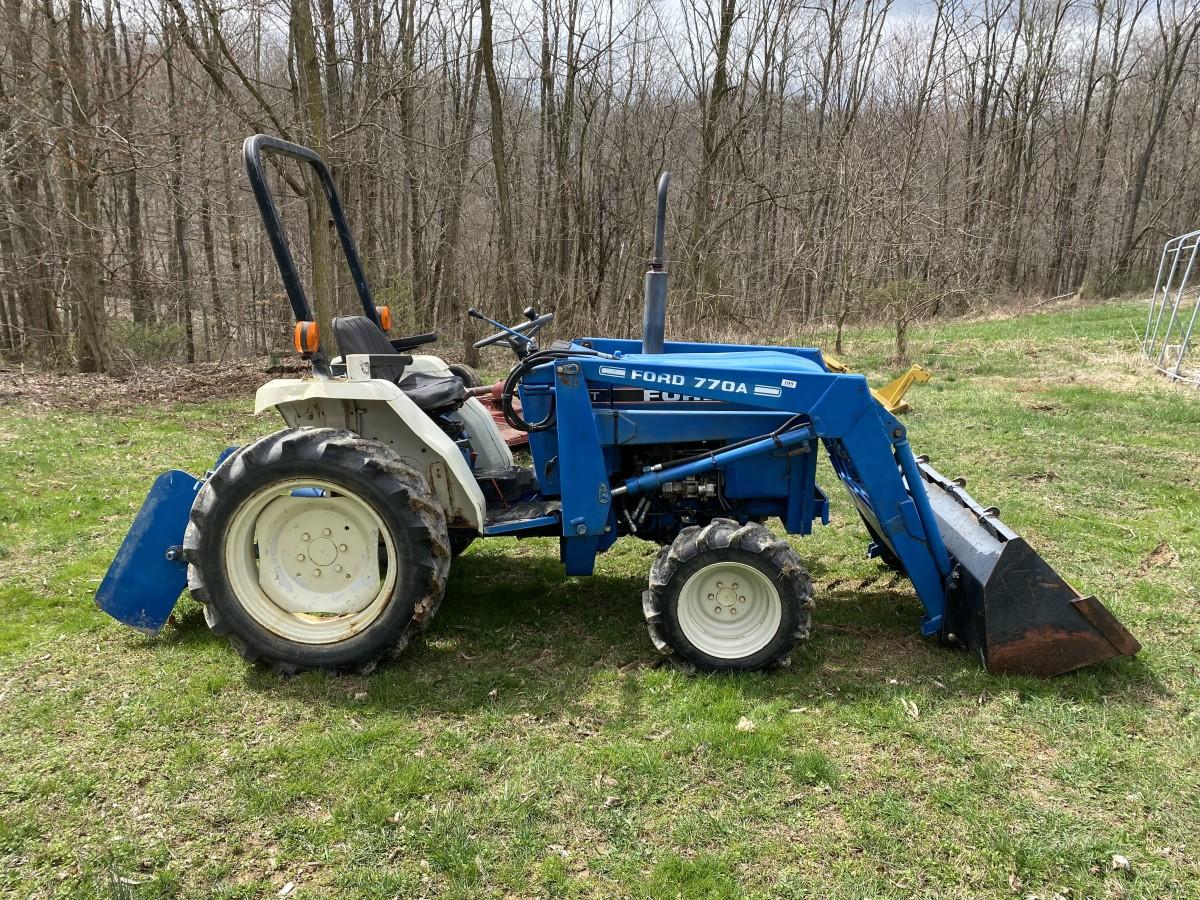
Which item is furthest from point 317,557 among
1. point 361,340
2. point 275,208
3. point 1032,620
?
point 1032,620

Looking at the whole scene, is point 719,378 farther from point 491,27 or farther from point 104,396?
point 491,27

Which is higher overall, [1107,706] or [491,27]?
[491,27]

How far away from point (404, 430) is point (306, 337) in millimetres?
664

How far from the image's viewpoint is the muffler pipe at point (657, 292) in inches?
152

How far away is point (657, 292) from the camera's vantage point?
12.9 feet

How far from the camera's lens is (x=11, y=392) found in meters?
9.84

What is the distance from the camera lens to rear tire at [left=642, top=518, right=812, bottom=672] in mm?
3361

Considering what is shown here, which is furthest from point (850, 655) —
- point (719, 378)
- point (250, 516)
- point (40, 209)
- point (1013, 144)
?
point (1013, 144)

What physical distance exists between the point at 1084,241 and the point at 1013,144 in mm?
5616

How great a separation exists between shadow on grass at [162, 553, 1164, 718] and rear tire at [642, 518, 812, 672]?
0.40 feet

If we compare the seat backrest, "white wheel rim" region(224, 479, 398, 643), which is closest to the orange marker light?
the seat backrest

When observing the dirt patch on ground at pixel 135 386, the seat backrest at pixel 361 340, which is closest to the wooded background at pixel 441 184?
the dirt patch on ground at pixel 135 386

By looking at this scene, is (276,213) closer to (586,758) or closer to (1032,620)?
(586,758)

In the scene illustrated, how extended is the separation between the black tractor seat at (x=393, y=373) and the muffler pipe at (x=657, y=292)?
100 cm
